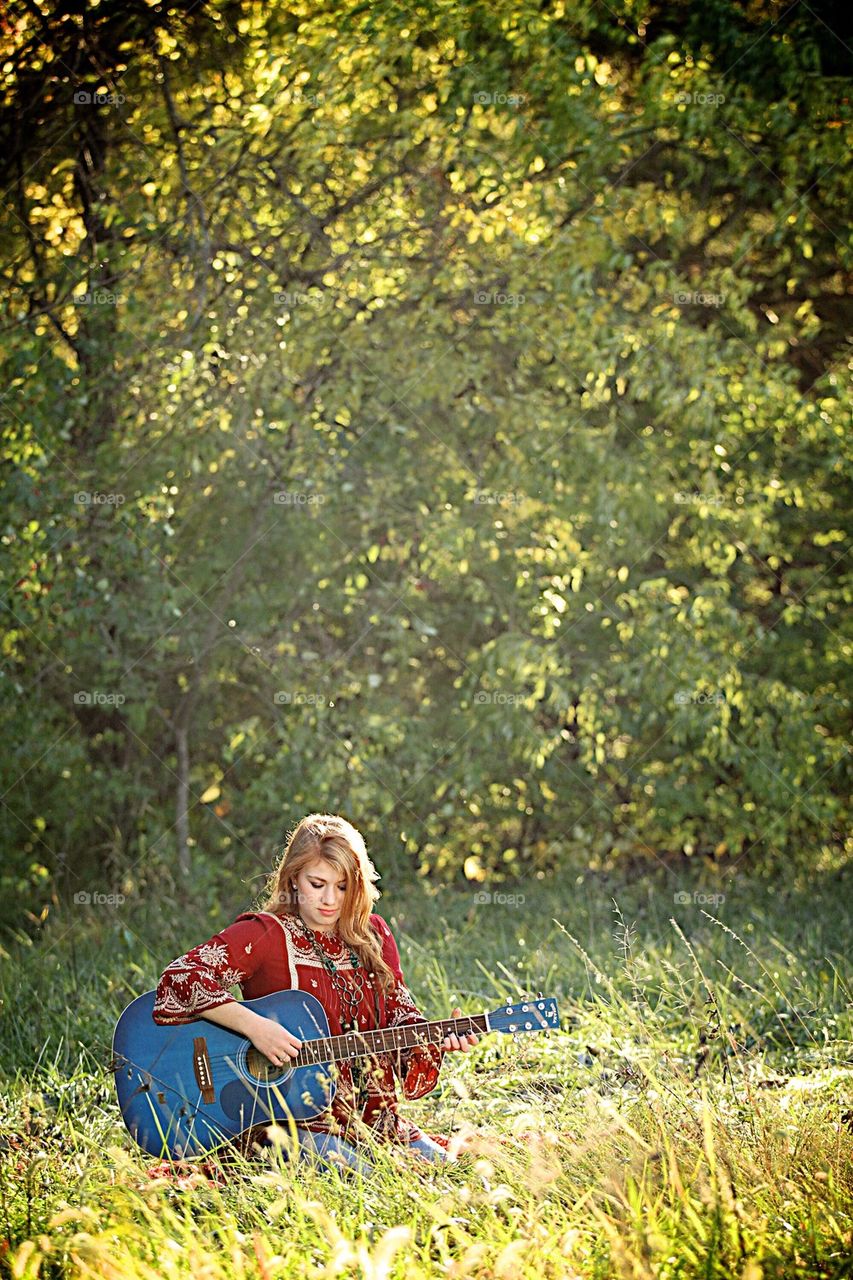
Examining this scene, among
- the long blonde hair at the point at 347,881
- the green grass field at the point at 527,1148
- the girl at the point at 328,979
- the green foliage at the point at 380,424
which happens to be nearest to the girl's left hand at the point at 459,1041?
the girl at the point at 328,979

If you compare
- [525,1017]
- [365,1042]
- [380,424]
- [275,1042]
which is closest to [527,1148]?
[525,1017]

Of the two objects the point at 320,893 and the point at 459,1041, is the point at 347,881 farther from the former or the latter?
the point at 459,1041

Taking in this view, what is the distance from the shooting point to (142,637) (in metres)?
6.05

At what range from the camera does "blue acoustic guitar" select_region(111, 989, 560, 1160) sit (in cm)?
278

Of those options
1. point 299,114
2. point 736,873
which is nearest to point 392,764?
point 736,873

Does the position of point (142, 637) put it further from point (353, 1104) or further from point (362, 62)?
point (353, 1104)

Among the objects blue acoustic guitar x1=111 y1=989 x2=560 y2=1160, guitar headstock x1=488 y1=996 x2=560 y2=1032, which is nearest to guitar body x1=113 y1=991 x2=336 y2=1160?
blue acoustic guitar x1=111 y1=989 x2=560 y2=1160

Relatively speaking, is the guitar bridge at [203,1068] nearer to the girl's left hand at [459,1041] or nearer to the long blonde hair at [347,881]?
the long blonde hair at [347,881]

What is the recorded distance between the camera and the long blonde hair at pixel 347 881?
10.00 ft

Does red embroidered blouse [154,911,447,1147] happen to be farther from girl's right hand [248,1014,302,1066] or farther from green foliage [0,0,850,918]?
green foliage [0,0,850,918]

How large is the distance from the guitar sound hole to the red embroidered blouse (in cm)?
12

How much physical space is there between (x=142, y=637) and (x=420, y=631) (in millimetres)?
1361

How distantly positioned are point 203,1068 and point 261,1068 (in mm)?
135

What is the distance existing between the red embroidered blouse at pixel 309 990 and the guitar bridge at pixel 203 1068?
6 cm
